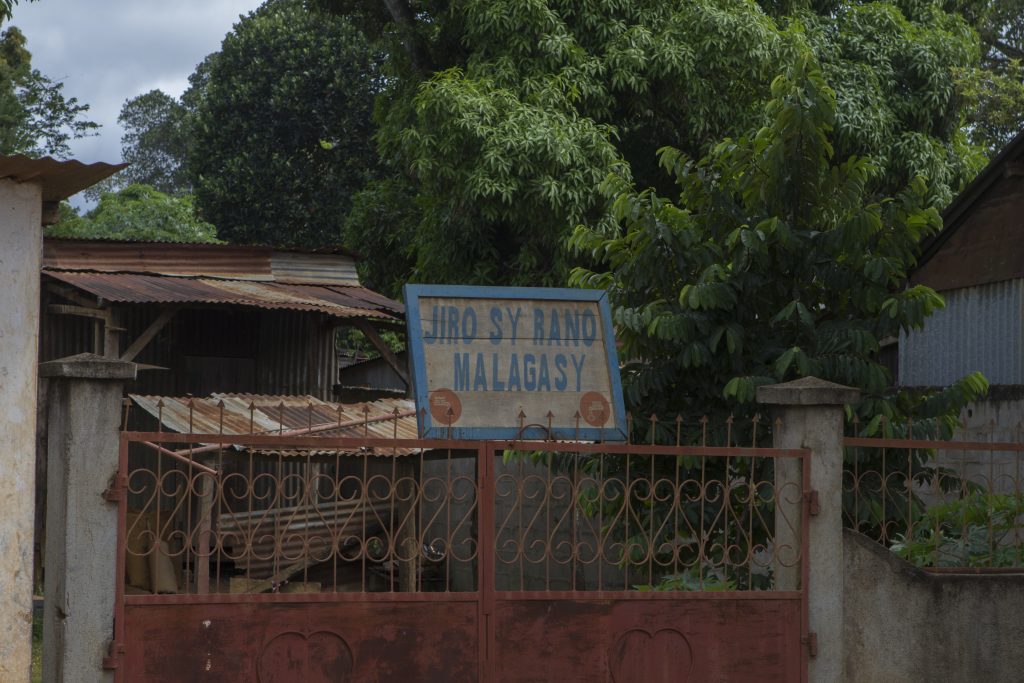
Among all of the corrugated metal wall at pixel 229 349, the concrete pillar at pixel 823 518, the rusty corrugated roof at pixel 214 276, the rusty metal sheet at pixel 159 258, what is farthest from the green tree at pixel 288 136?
the concrete pillar at pixel 823 518

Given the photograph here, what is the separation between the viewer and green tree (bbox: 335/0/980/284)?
1575cm

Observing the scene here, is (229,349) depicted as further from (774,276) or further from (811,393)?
(811,393)

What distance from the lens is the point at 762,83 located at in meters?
17.0

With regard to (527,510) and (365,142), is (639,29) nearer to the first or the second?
(527,510)

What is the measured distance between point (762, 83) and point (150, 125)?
4134 centimetres

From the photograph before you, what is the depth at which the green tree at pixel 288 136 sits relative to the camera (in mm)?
30344

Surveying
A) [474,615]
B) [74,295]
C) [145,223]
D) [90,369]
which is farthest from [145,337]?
[145,223]

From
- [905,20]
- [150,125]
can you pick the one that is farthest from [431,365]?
[150,125]

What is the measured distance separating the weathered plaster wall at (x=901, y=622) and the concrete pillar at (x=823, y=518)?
90mm

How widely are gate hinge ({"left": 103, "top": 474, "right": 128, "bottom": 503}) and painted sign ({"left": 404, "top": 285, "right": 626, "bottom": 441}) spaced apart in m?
1.50

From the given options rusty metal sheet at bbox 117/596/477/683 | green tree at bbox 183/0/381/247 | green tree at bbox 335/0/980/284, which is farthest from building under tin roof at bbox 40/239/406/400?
green tree at bbox 183/0/381/247

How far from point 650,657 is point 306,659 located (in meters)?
1.76

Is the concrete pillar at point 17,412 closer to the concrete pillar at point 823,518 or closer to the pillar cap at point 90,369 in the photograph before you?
the pillar cap at point 90,369

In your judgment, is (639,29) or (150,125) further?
(150,125)
